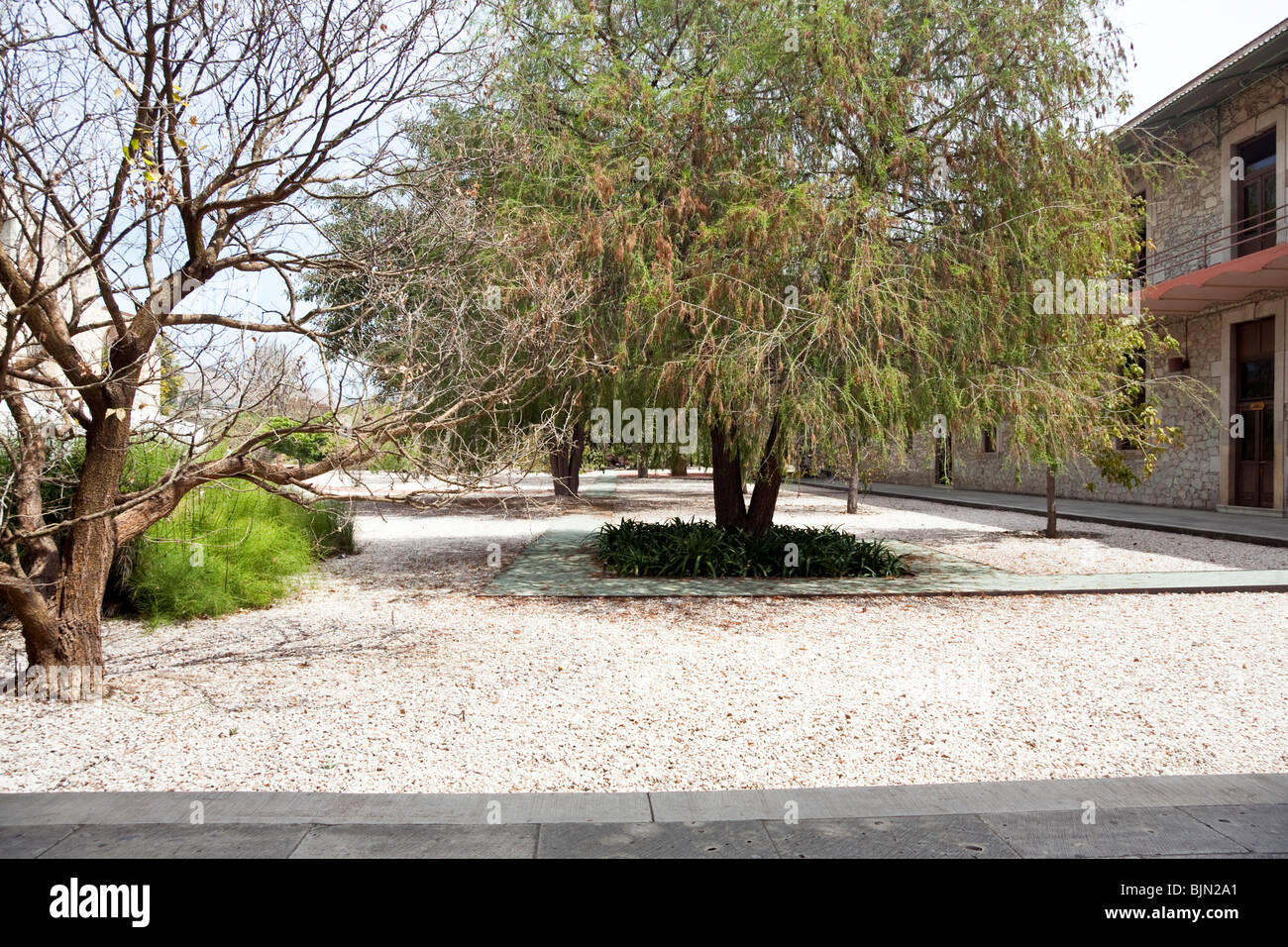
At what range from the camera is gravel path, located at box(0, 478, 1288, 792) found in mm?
4332

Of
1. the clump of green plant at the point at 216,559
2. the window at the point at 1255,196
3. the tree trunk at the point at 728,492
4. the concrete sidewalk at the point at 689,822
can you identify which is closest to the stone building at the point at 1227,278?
the window at the point at 1255,196

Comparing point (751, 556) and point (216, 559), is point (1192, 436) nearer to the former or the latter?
point (751, 556)

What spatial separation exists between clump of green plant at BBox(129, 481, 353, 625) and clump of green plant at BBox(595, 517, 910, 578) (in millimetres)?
4026

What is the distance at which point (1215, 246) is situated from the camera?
18.5 metres

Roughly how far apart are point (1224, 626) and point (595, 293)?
702cm

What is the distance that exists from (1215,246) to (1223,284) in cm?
249

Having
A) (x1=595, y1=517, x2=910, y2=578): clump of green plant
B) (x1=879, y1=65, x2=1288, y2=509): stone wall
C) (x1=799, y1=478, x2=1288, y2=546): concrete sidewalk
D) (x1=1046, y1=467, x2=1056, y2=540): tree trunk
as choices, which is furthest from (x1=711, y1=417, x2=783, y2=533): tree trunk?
(x1=799, y1=478, x2=1288, y2=546): concrete sidewalk

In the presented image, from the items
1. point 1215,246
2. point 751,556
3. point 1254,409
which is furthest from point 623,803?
point 1215,246

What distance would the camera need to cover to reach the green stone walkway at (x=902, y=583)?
9.45 metres

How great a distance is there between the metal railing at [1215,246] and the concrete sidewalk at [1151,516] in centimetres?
527

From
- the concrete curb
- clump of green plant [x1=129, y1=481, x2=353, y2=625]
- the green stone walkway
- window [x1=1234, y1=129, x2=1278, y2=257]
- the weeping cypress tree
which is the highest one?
window [x1=1234, y1=129, x2=1278, y2=257]

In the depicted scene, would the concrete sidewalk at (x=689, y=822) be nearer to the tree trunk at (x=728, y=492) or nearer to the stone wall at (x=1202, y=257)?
the tree trunk at (x=728, y=492)

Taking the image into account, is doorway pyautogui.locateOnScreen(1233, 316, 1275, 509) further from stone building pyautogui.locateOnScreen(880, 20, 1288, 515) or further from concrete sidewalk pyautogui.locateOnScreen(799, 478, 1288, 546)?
concrete sidewalk pyautogui.locateOnScreen(799, 478, 1288, 546)
